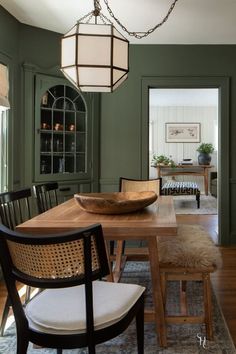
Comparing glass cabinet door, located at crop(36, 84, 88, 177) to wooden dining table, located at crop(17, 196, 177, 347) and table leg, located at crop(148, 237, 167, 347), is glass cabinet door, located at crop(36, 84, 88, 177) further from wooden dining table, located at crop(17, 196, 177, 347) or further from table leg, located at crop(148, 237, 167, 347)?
table leg, located at crop(148, 237, 167, 347)

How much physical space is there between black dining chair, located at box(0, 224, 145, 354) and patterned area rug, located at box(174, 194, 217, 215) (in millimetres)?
5365

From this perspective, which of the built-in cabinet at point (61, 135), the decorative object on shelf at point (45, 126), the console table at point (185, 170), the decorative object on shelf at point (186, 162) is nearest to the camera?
the built-in cabinet at point (61, 135)

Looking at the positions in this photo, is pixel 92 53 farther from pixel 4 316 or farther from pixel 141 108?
pixel 141 108

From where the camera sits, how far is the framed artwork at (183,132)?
9.95 metres

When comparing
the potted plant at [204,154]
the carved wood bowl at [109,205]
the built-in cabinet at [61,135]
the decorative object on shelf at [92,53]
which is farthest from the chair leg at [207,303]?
the potted plant at [204,154]

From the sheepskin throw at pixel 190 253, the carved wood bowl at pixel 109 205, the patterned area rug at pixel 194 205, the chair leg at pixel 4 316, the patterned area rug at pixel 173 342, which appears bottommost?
the patterned area rug at pixel 173 342

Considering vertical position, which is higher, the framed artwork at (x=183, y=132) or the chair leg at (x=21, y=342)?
the framed artwork at (x=183, y=132)

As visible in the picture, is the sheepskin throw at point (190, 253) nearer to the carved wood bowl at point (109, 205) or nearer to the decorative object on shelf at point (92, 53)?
the carved wood bowl at point (109, 205)

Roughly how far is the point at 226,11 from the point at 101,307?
3007 mm

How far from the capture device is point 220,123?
424 cm

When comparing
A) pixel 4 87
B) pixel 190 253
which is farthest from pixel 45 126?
pixel 190 253

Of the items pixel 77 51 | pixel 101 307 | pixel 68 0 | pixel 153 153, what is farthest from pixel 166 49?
pixel 153 153

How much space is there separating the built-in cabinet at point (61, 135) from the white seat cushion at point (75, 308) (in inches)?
89.2

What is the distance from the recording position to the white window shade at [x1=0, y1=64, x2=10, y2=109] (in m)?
2.79
